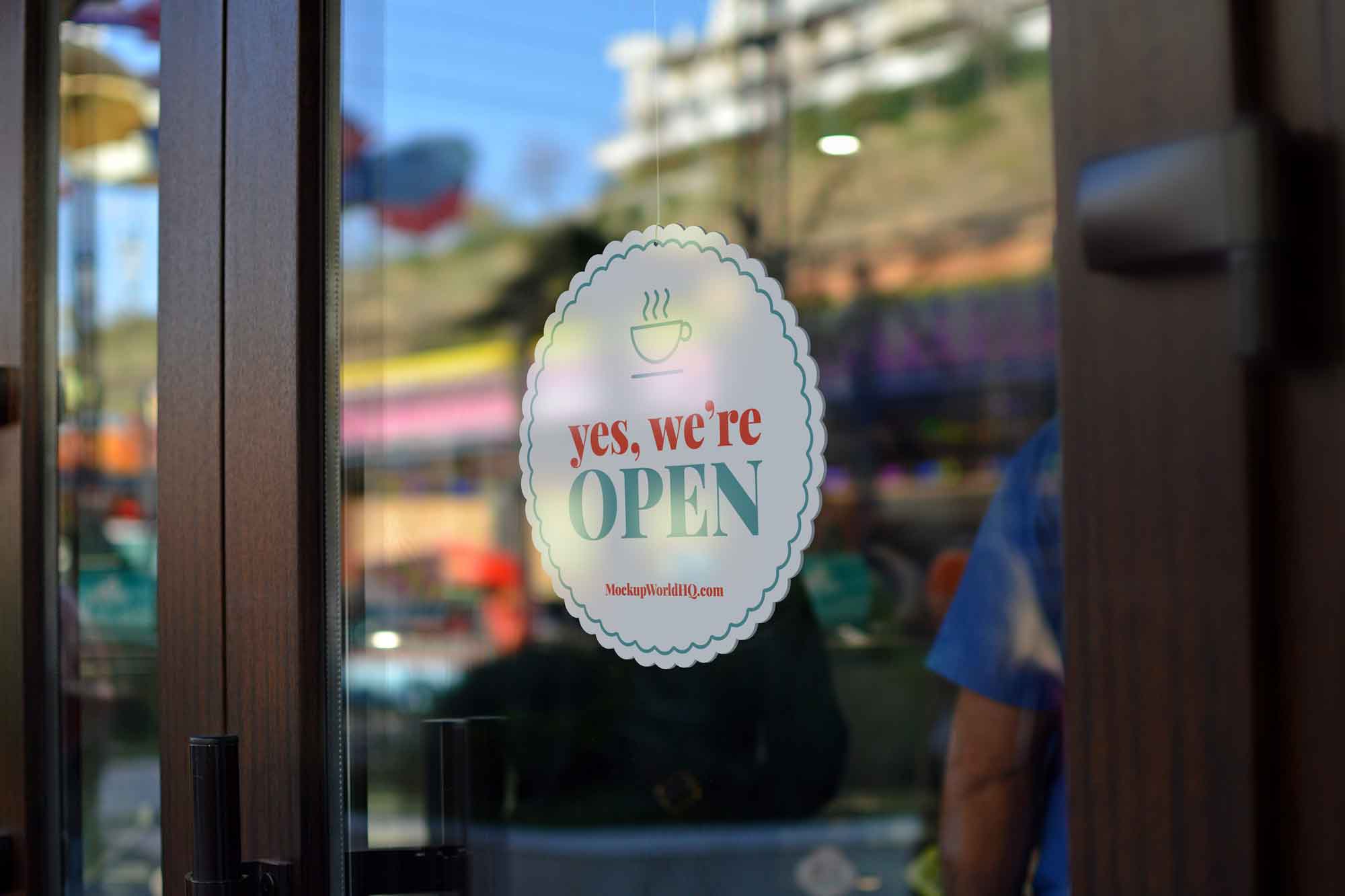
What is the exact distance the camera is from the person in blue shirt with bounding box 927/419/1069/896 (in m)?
0.62

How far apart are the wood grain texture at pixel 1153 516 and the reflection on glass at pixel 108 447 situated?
0.93 meters

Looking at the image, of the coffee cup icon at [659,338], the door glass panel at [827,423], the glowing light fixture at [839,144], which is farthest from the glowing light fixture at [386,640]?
the glowing light fixture at [839,144]

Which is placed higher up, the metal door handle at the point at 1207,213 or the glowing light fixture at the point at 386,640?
the metal door handle at the point at 1207,213

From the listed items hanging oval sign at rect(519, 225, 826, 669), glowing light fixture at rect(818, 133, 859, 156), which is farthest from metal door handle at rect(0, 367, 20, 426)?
glowing light fixture at rect(818, 133, 859, 156)

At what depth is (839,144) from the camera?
2.48 ft

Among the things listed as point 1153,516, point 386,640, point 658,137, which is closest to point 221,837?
point 386,640

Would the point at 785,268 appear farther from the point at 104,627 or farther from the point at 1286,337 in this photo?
the point at 104,627

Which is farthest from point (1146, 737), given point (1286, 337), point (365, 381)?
point (365, 381)

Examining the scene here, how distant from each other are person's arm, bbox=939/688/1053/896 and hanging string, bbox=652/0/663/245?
31 centimetres

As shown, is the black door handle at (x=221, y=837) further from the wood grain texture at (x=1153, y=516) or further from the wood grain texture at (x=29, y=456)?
the wood grain texture at (x=1153, y=516)

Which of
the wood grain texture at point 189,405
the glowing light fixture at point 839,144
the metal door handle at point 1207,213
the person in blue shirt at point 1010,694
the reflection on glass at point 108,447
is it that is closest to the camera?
the metal door handle at point 1207,213

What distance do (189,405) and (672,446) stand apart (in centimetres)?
49

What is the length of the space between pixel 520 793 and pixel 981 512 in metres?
0.39

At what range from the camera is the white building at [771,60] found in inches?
27.7
